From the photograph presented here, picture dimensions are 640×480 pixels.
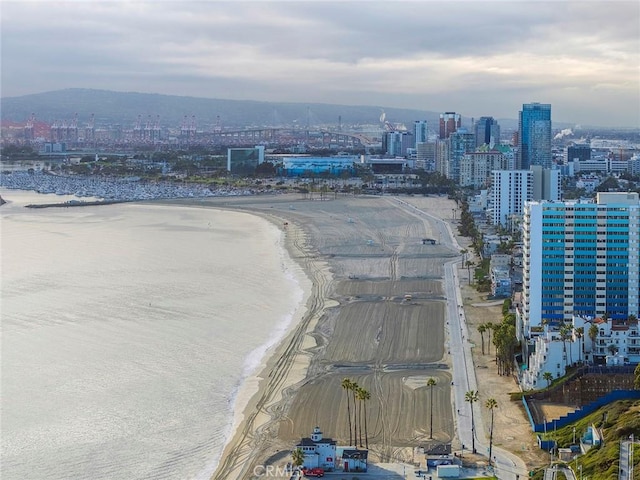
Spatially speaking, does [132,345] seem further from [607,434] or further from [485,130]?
[485,130]

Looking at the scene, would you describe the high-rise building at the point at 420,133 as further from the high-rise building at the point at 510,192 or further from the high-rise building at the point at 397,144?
the high-rise building at the point at 510,192

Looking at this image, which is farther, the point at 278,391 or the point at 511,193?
the point at 511,193

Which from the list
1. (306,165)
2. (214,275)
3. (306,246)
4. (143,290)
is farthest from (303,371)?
(306,165)

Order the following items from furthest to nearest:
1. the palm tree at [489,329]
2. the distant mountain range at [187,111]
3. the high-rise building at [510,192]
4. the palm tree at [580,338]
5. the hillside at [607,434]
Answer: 1. the distant mountain range at [187,111]
2. the high-rise building at [510,192]
3. the palm tree at [489,329]
4. the palm tree at [580,338]
5. the hillside at [607,434]

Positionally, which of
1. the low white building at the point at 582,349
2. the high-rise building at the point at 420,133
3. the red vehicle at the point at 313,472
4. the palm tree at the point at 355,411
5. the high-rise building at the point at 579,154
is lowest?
the red vehicle at the point at 313,472

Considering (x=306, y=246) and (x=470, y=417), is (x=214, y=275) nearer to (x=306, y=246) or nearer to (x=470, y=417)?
(x=306, y=246)

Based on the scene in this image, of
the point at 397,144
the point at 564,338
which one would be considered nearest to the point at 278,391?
the point at 564,338

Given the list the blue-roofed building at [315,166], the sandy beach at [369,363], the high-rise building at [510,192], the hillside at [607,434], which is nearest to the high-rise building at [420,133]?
the blue-roofed building at [315,166]
